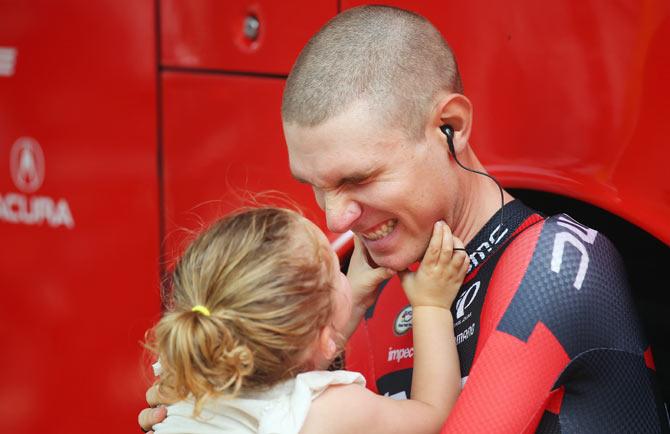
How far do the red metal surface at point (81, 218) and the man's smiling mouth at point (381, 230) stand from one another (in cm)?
87

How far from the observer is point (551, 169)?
1774 mm

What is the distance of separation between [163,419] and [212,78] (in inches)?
35.0

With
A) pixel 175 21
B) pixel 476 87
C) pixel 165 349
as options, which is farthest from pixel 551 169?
pixel 175 21

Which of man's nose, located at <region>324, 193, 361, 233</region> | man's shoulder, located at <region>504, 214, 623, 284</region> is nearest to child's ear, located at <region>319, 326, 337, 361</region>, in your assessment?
man's nose, located at <region>324, 193, 361, 233</region>

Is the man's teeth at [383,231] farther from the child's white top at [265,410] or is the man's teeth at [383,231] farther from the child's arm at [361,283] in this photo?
the child's white top at [265,410]

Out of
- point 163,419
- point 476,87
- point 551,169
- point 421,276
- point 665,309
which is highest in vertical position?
point 476,87

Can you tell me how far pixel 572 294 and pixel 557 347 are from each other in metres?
0.08

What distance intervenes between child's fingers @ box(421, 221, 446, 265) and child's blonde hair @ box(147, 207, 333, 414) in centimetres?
18

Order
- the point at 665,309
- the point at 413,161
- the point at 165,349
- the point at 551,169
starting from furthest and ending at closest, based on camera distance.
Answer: the point at 665,309, the point at 551,169, the point at 413,161, the point at 165,349

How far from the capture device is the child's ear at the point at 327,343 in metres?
1.53

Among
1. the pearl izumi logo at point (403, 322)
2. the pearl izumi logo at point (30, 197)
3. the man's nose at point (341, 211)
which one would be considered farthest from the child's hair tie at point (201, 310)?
the pearl izumi logo at point (30, 197)

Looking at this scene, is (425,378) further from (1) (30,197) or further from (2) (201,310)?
(1) (30,197)

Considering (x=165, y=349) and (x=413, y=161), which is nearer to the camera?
(x=165, y=349)

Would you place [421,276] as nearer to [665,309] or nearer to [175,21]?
[665,309]
